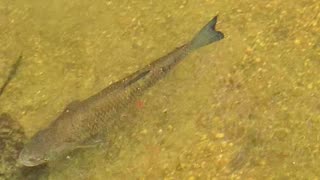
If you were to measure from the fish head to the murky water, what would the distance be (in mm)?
154

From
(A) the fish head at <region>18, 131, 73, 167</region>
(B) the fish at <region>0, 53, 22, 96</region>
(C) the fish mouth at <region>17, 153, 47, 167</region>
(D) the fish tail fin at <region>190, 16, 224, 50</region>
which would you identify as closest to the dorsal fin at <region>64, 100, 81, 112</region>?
(A) the fish head at <region>18, 131, 73, 167</region>

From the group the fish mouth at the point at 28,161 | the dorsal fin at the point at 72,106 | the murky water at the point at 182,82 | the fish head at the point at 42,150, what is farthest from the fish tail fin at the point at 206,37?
the fish mouth at the point at 28,161

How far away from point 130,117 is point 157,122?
8.7 inches

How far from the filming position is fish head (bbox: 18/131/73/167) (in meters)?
4.00

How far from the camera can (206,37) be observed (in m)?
4.37

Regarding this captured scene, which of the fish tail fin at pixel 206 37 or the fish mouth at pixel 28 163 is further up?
the fish tail fin at pixel 206 37

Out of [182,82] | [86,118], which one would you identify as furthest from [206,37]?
[86,118]

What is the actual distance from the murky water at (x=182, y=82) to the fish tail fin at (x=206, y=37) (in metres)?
0.13

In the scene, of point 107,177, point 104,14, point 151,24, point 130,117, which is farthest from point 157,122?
point 104,14

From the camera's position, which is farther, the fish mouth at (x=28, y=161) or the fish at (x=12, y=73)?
the fish at (x=12, y=73)

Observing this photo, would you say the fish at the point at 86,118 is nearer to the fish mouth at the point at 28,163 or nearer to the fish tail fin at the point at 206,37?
the fish mouth at the point at 28,163

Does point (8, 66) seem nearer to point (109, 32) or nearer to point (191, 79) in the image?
point (109, 32)

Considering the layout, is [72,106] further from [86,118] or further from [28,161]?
[28,161]

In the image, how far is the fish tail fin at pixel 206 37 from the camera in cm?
434
